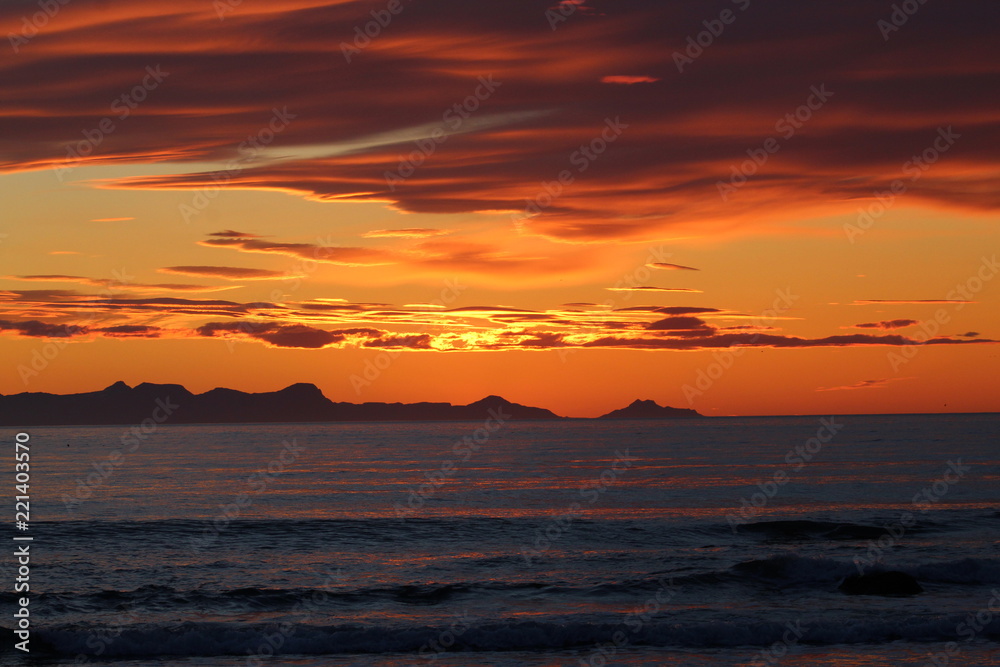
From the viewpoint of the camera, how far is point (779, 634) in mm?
24047

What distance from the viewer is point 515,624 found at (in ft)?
81.4

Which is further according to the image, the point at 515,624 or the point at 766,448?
the point at 766,448

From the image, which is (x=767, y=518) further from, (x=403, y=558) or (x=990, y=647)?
(x=990, y=647)

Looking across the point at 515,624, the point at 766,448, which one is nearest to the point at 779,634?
the point at 515,624

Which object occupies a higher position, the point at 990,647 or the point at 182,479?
the point at 182,479

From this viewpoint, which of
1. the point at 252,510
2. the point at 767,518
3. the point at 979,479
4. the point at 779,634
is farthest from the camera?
the point at 979,479

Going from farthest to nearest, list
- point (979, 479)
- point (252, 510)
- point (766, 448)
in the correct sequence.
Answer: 1. point (766, 448)
2. point (979, 479)
3. point (252, 510)

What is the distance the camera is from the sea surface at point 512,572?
926 inches

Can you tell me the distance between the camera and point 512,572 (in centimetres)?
3319

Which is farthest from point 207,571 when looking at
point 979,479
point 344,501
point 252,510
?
point 979,479

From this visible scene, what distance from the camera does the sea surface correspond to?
77.2 ft

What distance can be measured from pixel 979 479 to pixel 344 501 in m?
49.4

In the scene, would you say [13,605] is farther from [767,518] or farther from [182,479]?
[182,479]

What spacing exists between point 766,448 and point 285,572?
323ft
